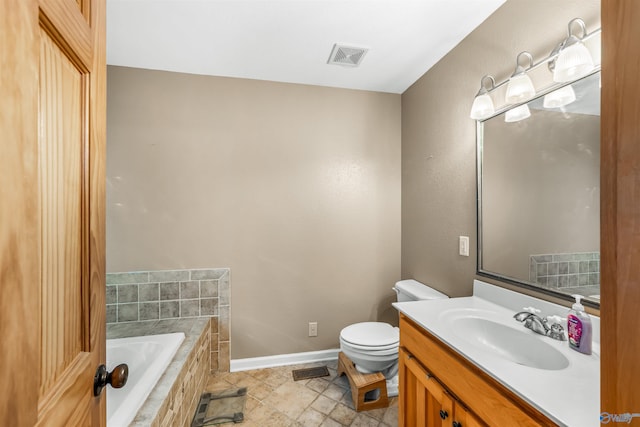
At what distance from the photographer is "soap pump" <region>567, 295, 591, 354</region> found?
1.02m

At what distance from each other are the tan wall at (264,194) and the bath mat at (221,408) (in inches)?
14.6

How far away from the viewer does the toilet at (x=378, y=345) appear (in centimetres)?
192

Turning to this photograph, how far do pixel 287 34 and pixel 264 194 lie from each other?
1.17 m

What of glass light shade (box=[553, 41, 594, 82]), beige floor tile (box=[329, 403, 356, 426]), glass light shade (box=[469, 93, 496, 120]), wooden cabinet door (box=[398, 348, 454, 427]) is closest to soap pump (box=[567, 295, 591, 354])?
wooden cabinet door (box=[398, 348, 454, 427])

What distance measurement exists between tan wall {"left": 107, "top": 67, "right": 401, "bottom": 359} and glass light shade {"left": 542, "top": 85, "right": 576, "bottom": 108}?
1383 millimetres

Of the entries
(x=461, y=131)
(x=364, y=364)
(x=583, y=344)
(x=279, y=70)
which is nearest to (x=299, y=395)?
(x=364, y=364)

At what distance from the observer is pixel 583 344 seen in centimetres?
102

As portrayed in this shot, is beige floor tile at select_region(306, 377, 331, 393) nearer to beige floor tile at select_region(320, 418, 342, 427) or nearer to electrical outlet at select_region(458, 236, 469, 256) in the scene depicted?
beige floor tile at select_region(320, 418, 342, 427)

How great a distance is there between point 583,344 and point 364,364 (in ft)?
4.23

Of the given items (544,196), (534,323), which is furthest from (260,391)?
(544,196)

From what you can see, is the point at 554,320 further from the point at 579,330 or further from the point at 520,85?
the point at 520,85

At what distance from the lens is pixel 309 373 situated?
2.33 meters

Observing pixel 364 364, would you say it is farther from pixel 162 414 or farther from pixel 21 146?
pixel 21 146

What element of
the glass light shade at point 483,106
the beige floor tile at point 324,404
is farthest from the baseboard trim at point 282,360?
the glass light shade at point 483,106
